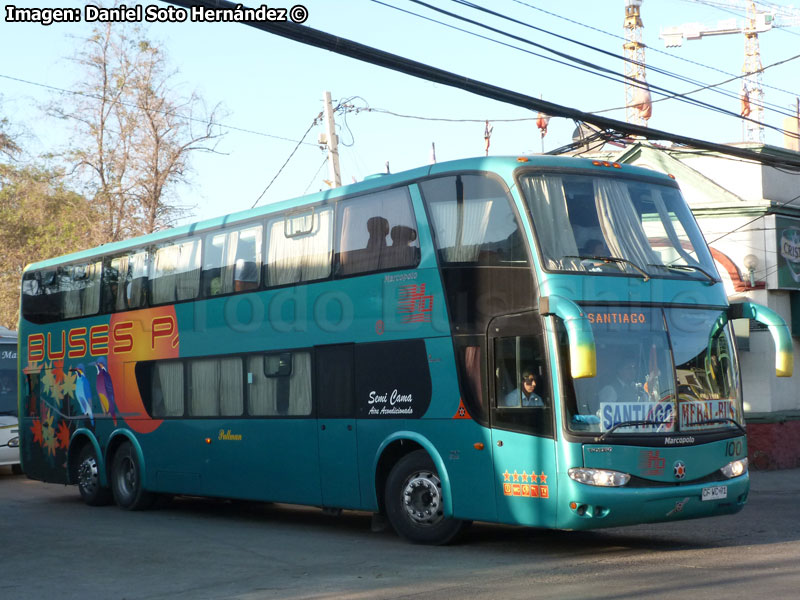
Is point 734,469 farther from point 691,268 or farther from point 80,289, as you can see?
point 80,289

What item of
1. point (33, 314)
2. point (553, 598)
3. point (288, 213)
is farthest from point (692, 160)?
point (553, 598)

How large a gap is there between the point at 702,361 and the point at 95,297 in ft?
33.6

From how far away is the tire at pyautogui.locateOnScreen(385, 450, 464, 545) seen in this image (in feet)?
37.4

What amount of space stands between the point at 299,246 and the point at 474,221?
118 inches

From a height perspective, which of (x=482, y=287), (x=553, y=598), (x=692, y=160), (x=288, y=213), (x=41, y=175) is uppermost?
(x=41, y=175)

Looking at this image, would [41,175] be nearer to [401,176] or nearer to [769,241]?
[769,241]

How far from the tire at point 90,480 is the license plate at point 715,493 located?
10.1 metres

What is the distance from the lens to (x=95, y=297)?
17422mm

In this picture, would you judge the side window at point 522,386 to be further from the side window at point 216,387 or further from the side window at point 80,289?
the side window at point 80,289

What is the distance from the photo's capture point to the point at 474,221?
11211 millimetres

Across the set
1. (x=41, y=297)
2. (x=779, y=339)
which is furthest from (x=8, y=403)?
(x=779, y=339)

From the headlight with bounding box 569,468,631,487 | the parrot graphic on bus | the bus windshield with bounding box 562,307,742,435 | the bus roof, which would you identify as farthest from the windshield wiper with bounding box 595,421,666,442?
the parrot graphic on bus

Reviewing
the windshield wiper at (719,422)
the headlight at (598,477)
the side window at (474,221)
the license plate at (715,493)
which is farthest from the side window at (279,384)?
the license plate at (715,493)

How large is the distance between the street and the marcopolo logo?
752 cm
